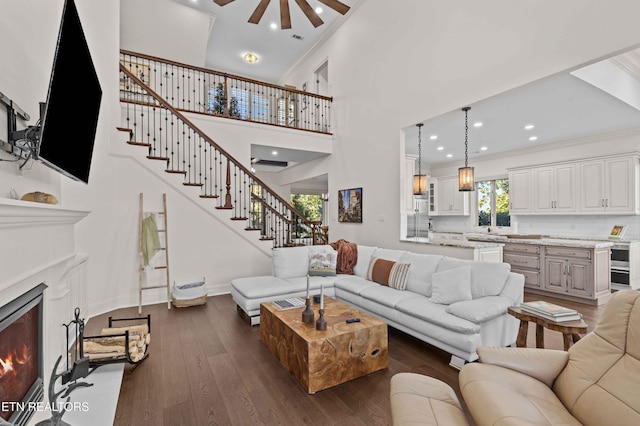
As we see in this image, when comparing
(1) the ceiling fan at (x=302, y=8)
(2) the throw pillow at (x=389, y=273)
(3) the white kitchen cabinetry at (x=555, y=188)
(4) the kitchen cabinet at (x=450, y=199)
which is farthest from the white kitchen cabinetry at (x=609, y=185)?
(1) the ceiling fan at (x=302, y=8)

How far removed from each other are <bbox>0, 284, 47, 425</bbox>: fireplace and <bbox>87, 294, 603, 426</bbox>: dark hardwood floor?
572mm

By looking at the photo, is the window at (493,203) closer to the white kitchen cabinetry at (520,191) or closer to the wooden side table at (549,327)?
the white kitchen cabinetry at (520,191)

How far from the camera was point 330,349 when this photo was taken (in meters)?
2.42

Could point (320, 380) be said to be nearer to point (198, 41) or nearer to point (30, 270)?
point (30, 270)

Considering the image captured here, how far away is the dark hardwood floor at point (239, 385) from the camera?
2076 millimetres

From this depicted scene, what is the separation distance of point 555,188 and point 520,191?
0.68 m

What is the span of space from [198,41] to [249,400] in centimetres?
780

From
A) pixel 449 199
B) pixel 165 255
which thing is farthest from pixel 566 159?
pixel 165 255

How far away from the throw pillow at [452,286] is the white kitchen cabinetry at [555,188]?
4.54 meters

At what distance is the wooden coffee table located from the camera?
7.75 ft

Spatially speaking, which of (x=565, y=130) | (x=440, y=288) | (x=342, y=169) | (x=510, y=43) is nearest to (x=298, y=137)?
(x=342, y=169)

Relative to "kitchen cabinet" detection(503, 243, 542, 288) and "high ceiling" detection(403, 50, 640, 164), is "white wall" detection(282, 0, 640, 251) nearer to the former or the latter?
"high ceiling" detection(403, 50, 640, 164)

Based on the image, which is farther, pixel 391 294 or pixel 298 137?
pixel 298 137

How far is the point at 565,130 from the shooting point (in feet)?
18.7
